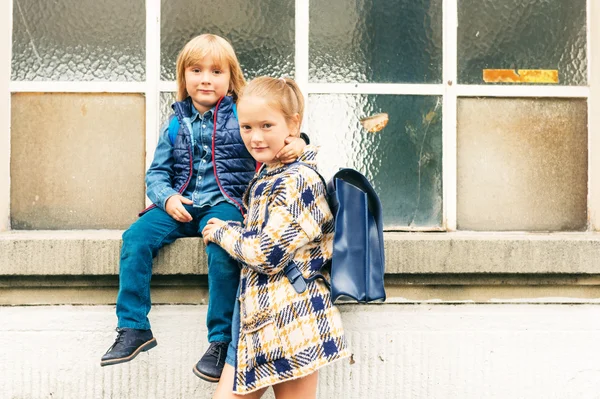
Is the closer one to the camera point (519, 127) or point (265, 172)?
point (265, 172)

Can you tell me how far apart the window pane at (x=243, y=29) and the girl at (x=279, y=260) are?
3.05 feet

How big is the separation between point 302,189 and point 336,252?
10.0 inches

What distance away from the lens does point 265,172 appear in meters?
2.54

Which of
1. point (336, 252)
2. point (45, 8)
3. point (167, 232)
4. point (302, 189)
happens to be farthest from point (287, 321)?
point (45, 8)

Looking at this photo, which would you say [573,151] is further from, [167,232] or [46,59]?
[46,59]

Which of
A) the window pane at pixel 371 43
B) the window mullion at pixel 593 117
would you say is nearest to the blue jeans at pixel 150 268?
the window pane at pixel 371 43

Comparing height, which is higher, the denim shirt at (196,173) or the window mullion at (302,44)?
the window mullion at (302,44)

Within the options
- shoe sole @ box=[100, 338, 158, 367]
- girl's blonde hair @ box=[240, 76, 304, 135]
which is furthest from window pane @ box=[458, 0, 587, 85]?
shoe sole @ box=[100, 338, 158, 367]

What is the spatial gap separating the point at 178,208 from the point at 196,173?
0.20m

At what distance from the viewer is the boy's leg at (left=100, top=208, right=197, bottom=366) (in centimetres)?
267

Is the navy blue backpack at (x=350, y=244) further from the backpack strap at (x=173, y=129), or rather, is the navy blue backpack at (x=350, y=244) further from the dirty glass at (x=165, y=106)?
the dirty glass at (x=165, y=106)

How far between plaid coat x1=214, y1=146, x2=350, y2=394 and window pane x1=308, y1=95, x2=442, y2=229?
936 mm

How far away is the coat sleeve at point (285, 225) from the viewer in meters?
2.36

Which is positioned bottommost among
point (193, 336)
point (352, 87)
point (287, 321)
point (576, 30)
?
point (193, 336)
